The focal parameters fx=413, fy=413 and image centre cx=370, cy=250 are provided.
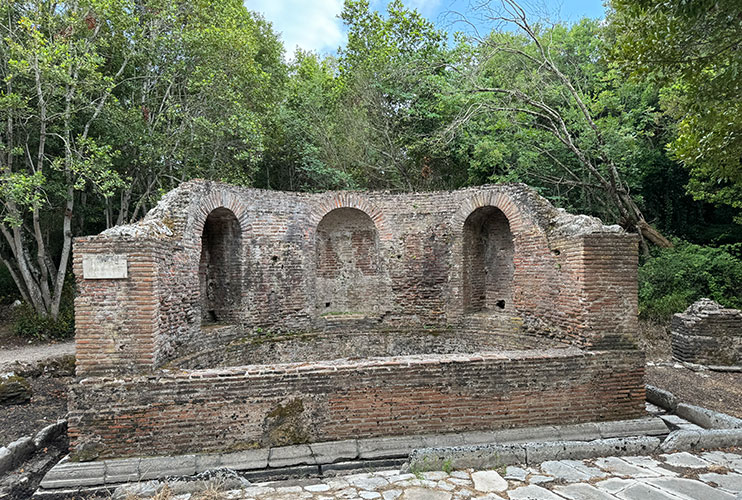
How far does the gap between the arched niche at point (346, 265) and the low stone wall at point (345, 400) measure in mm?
4632

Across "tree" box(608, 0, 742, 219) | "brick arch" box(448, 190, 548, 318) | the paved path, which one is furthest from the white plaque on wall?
"tree" box(608, 0, 742, 219)

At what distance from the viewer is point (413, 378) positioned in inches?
222

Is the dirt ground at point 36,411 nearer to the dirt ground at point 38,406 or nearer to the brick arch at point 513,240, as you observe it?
the dirt ground at point 38,406

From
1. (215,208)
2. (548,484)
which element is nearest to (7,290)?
(215,208)

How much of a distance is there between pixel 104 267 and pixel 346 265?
19.4 ft

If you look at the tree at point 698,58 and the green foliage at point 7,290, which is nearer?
the tree at point 698,58

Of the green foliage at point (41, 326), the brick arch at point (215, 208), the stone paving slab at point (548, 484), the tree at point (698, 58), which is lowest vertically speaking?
the stone paving slab at point (548, 484)

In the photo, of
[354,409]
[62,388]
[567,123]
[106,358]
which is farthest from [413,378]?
[567,123]

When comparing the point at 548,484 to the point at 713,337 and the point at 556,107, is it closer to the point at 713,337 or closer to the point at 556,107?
the point at 713,337

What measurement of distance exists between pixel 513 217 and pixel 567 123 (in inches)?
249

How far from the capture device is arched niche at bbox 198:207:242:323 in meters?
8.78

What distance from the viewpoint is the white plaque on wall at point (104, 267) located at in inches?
209

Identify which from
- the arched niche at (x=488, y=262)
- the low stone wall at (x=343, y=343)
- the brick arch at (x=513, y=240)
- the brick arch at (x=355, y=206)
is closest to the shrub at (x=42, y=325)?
the low stone wall at (x=343, y=343)

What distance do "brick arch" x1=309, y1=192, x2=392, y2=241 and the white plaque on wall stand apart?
185 inches
